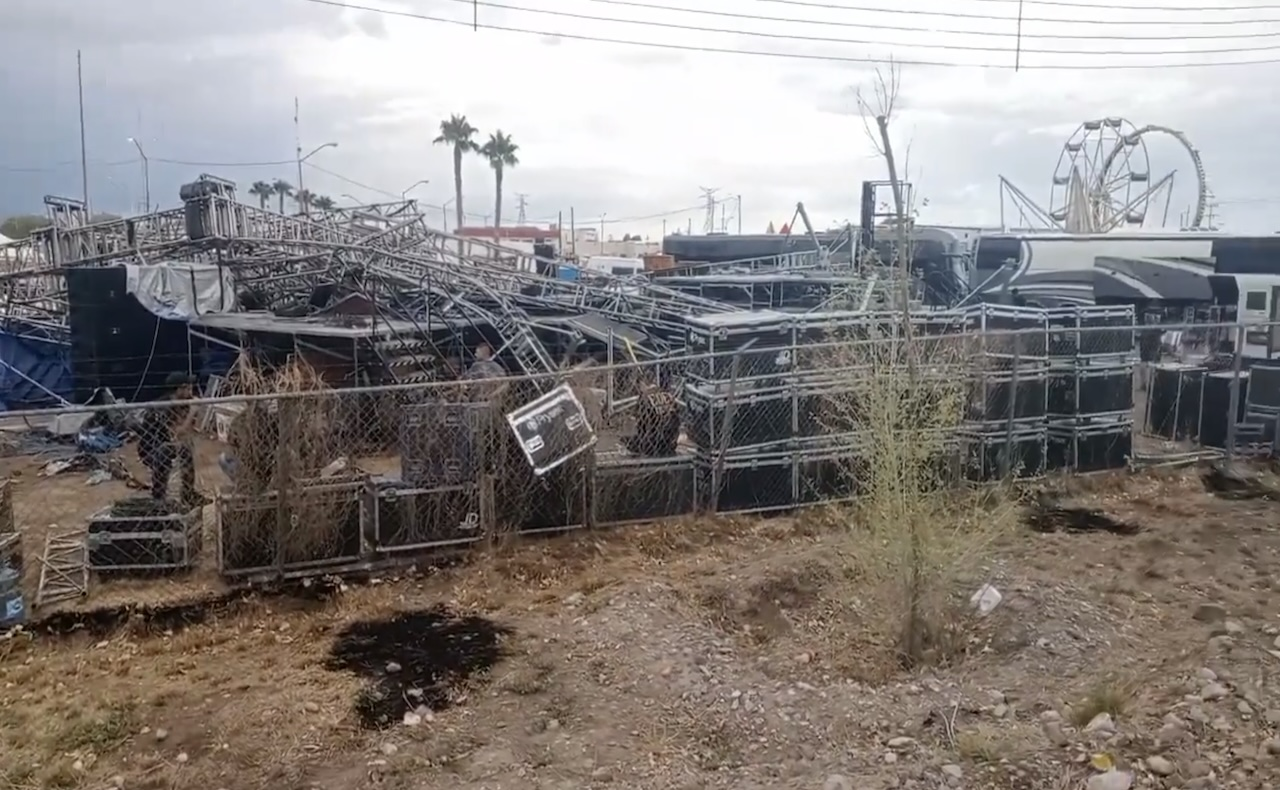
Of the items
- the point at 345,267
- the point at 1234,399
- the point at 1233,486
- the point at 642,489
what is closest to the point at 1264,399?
the point at 1234,399

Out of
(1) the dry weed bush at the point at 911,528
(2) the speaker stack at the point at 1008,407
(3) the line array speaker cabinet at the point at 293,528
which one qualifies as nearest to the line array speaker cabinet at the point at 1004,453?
(2) the speaker stack at the point at 1008,407

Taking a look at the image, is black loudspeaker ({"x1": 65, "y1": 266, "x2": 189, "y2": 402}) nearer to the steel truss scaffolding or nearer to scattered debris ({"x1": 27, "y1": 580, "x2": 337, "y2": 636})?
the steel truss scaffolding

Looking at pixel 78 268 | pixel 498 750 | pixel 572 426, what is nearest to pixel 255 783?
pixel 498 750

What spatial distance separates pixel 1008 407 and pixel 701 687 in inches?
209

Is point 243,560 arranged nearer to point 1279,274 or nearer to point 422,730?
point 422,730

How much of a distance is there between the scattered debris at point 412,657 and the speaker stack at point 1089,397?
20.7 ft

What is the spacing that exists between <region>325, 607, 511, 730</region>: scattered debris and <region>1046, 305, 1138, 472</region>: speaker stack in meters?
6.30

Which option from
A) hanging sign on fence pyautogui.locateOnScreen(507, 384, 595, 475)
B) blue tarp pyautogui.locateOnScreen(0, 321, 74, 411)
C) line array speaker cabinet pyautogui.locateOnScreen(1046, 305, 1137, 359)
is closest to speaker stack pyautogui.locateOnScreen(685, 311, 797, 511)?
hanging sign on fence pyautogui.locateOnScreen(507, 384, 595, 475)

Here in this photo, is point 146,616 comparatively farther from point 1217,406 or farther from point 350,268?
point 1217,406

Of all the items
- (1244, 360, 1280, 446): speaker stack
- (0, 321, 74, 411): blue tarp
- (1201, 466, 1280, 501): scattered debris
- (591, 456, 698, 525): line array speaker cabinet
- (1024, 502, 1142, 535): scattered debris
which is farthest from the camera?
(0, 321, 74, 411): blue tarp

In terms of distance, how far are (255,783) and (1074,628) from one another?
4.56 metres

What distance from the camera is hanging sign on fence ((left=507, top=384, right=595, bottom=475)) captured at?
723cm

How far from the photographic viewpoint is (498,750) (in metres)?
4.49

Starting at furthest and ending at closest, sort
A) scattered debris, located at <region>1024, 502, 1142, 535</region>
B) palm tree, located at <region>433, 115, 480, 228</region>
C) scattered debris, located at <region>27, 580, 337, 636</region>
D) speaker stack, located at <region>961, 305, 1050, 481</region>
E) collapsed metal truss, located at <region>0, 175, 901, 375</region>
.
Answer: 1. palm tree, located at <region>433, 115, 480, 228</region>
2. collapsed metal truss, located at <region>0, 175, 901, 375</region>
3. speaker stack, located at <region>961, 305, 1050, 481</region>
4. scattered debris, located at <region>1024, 502, 1142, 535</region>
5. scattered debris, located at <region>27, 580, 337, 636</region>
